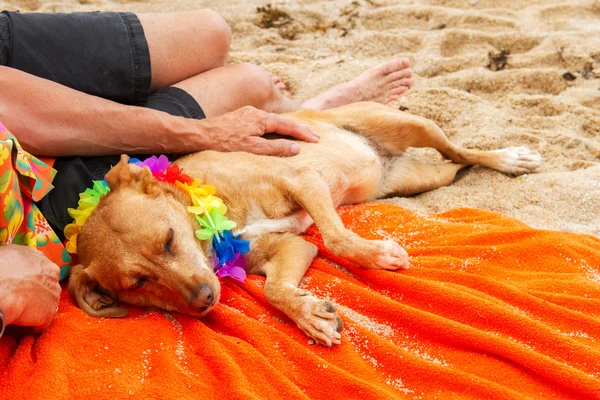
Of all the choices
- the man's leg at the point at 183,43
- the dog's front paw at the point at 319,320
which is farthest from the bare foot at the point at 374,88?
the dog's front paw at the point at 319,320

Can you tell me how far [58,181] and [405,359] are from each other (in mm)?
1796

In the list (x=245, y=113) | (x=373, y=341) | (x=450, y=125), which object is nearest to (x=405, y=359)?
(x=373, y=341)

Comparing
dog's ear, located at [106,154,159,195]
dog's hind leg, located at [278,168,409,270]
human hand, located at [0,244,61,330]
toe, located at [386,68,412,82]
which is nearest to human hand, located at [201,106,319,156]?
dog's hind leg, located at [278,168,409,270]

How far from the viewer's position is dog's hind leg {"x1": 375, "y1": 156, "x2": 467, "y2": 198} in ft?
12.0

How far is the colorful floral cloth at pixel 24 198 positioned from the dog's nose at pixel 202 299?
676mm

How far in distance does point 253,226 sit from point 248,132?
0.56 m

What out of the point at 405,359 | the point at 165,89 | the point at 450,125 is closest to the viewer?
the point at 405,359

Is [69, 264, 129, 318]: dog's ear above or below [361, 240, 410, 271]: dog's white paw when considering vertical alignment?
below

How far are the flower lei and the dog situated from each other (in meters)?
0.04

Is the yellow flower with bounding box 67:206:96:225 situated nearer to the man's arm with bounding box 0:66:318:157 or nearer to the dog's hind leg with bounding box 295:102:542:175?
the man's arm with bounding box 0:66:318:157

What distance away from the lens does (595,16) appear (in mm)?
5398

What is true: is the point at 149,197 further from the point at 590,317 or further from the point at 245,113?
the point at 590,317

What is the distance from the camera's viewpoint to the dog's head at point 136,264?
2.42 metres

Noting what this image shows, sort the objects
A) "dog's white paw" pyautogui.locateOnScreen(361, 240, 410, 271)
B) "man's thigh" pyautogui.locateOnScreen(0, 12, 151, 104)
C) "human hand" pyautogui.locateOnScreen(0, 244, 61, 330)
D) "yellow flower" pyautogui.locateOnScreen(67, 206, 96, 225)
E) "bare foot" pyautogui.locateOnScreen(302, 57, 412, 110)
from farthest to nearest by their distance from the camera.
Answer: "bare foot" pyautogui.locateOnScreen(302, 57, 412, 110) → "man's thigh" pyautogui.locateOnScreen(0, 12, 151, 104) → "yellow flower" pyautogui.locateOnScreen(67, 206, 96, 225) → "dog's white paw" pyautogui.locateOnScreen(361, 240, 410, 271) → "human hand" pyautogui.locateOnScreen(0, 244, 61, 330)
